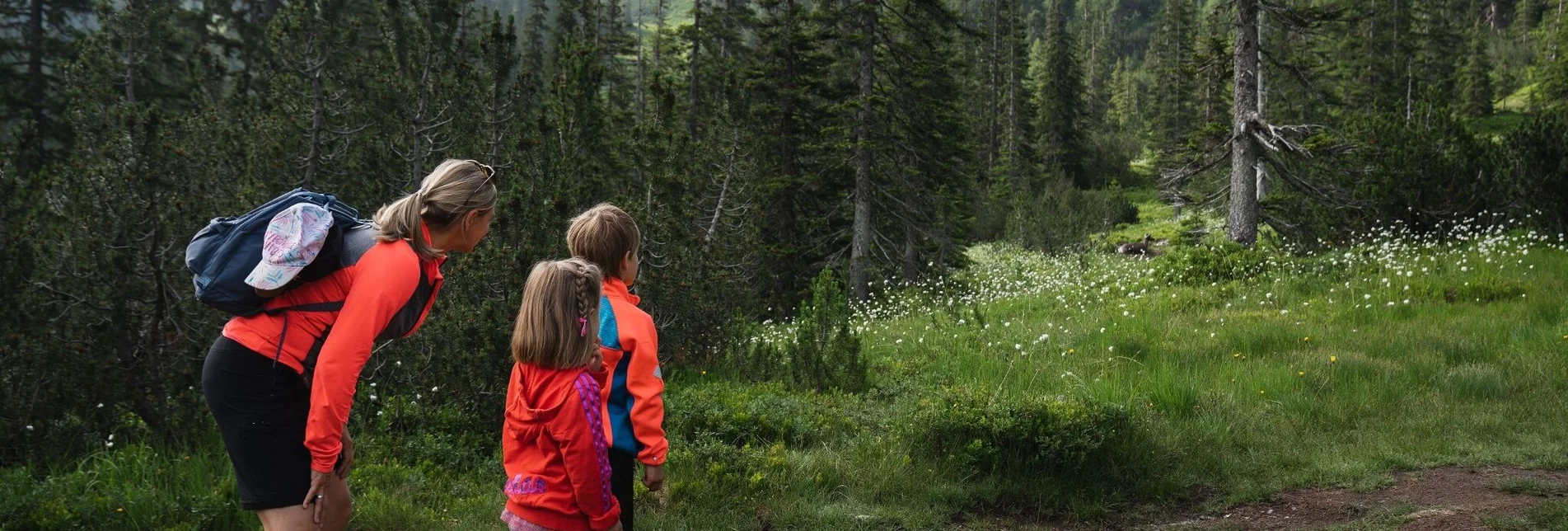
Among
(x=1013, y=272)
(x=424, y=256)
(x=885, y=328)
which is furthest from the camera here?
(x=1013, y=272)

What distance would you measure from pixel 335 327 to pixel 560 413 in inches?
29.3

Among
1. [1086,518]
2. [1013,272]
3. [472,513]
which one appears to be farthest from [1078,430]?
[1013,272]

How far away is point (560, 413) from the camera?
3000 millimetres

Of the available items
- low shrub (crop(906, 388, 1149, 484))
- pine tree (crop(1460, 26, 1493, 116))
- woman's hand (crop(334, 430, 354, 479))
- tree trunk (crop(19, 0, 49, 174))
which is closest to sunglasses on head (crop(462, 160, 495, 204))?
woman's hand (crop(334, 430, 354, 479))

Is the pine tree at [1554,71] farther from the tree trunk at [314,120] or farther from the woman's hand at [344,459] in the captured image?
the woman's hand at [344,459]

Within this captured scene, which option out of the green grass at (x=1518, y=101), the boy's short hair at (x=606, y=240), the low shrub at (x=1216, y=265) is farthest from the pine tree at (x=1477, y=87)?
the boy's short hair at (x=606, y=240)

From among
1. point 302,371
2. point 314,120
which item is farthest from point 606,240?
point 314,120

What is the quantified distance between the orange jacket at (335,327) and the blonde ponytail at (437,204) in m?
0.04

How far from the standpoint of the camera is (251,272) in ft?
8.93

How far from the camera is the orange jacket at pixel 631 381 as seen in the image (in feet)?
10.5

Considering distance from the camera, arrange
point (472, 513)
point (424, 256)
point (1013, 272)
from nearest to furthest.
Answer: point (424, 256), point (472, 513), point (1013, 272)

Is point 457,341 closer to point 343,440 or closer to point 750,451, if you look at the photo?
point 750,451

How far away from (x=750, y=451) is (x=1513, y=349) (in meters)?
6.65

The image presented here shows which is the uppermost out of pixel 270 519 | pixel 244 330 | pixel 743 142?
pixel 743 142
